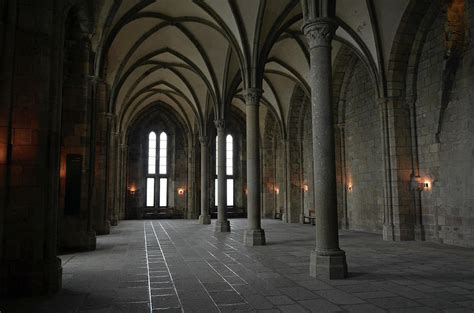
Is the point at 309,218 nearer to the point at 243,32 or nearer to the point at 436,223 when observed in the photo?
the point at 436,223

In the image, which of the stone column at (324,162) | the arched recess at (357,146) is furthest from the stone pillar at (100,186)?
the arched recess at (357,146)

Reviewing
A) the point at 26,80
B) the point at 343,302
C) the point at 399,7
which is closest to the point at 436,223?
the point at 399,7

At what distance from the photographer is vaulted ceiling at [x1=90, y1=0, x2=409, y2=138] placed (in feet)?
45.2

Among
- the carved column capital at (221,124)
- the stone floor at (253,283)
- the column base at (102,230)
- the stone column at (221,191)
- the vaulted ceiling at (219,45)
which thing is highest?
the vaulted ceiling at (219,45)

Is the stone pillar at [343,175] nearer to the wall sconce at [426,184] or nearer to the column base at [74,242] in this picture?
the wall sconce at [426,184]

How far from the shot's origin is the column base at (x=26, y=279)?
6117 millimetres

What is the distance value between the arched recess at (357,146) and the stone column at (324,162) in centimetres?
944

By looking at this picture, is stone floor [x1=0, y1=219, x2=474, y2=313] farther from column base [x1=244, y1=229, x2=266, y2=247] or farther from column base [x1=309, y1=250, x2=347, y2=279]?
column base [x1=244, y1=229, x2=266, y2=247]

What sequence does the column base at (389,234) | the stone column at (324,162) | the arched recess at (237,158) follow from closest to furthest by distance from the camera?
the stone column at (324,162) → the column base at (389,234) → the arched recess at (237,158)

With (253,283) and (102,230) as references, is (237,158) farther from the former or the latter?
(253,283)

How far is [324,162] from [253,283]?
290 centimetres

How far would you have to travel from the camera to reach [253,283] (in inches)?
275

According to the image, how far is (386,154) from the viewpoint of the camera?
48.1 ft

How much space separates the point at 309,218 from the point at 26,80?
19.7 m
